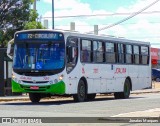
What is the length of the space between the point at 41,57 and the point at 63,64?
3.33 ft

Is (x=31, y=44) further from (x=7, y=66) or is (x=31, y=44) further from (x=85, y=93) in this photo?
(x=7, y=66)

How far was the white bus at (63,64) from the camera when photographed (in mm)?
23531

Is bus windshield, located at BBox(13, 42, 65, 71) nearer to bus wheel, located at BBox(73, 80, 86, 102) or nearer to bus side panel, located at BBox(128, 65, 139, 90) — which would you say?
bus wheel, located at BBox(73, 80, 86, 102)

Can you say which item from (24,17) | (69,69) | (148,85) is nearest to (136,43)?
(148,85)

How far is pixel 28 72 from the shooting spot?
77.7ft

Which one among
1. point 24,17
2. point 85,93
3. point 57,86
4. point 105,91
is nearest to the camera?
point 57,86

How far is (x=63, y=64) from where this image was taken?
77.5ft

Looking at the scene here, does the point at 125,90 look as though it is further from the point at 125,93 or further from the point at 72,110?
the point at 72,110

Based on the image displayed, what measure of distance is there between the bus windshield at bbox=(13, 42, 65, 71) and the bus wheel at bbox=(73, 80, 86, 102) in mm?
2011

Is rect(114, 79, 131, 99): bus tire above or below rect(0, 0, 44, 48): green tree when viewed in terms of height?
below

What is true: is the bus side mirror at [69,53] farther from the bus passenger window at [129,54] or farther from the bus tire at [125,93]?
the bus tire at [125,93]

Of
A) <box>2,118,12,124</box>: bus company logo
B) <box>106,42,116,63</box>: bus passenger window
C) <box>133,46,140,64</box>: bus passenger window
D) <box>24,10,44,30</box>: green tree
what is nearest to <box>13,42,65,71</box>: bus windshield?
<box>106,42,116,63</box>: bus passenger window

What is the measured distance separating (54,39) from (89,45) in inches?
107

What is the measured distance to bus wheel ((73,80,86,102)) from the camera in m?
25.0
